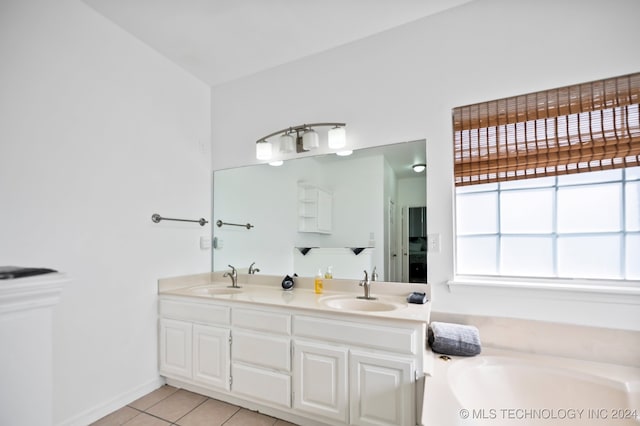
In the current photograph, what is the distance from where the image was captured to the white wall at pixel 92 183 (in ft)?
Answer: 5.47

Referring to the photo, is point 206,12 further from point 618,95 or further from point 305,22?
point 618,95

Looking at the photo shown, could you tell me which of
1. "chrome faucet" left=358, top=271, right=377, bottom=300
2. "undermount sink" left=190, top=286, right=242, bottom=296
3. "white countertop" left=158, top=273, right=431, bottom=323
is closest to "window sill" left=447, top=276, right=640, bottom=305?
"white countertop" left=158, top=273, right=431, bottom=323

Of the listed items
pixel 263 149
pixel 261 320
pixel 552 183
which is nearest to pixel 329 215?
pixel 263 149

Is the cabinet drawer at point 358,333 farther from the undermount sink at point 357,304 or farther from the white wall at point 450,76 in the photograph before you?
the white wall at point 450,76

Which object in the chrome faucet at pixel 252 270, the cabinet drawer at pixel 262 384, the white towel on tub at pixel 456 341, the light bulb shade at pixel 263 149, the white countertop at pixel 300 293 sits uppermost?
the light bulb shade at pixel 263 149

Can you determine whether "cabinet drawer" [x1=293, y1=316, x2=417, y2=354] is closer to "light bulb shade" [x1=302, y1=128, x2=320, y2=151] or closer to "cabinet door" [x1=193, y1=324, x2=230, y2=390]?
"cabinet door" [x1=193, y1=324, x2=230, y2=390]

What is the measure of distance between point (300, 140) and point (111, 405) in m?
2.32

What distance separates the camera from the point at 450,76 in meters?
2.00

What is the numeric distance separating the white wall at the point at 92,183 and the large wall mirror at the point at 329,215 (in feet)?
1.53

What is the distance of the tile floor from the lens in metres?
1.91

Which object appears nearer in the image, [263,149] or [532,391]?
[532,391]

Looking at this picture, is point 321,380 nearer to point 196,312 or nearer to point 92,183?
point 196,312

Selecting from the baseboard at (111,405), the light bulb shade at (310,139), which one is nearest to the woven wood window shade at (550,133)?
the light bulb shade at (310,139)

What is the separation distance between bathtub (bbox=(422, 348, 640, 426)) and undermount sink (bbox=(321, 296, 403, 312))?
1.36 feet
